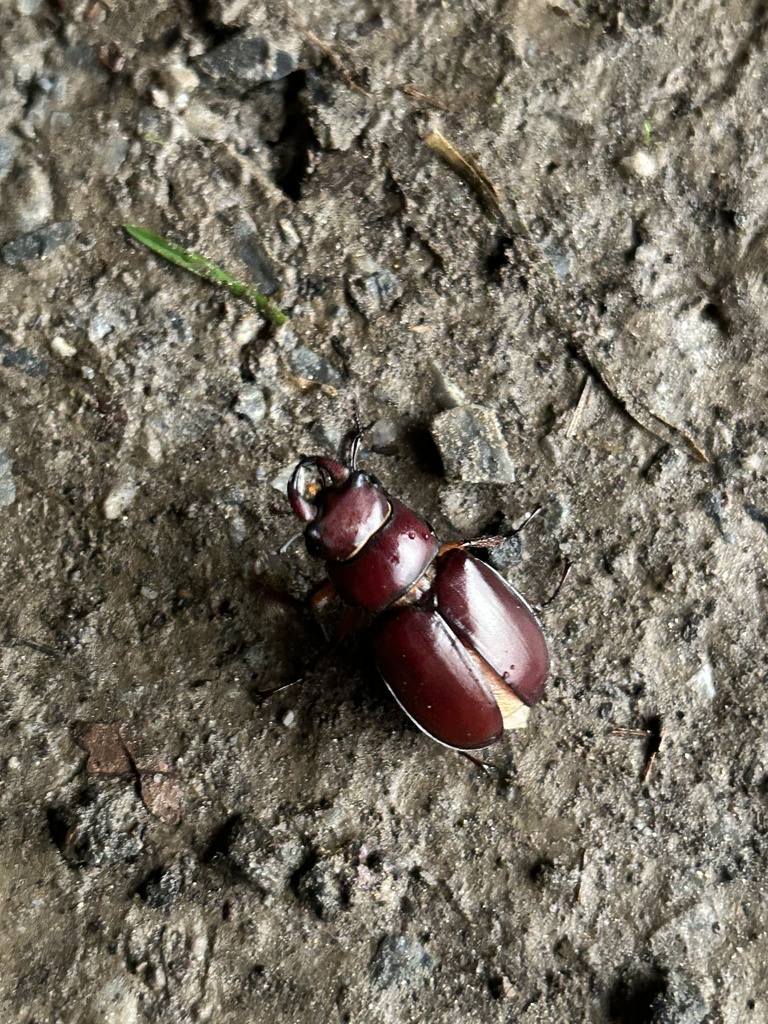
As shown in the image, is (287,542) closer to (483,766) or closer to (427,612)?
(427,612)

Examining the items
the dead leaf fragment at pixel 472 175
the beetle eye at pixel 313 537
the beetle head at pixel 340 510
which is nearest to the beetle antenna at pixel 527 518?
the beetle head at pixel 340 510

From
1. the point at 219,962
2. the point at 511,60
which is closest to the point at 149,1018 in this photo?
the point at 219,962

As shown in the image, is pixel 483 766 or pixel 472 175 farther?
pixel 472 175

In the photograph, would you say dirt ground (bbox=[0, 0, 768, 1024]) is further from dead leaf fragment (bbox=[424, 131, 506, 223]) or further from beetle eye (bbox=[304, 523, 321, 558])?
beetle eye (bbox=[304, 523, 321, 558])

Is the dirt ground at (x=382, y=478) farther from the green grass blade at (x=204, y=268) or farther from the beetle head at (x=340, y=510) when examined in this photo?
Result: the beetle head at (x=340, y=510)

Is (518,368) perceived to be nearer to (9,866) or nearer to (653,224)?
(653,224)

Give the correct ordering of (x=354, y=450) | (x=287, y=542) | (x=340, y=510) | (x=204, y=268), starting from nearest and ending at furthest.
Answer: (x=340, y=510) < (x=354, y=450) < (x=287, y=542) < (x=204, y=268)

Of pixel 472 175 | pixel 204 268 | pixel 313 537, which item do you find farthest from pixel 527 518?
pixel 204 268
